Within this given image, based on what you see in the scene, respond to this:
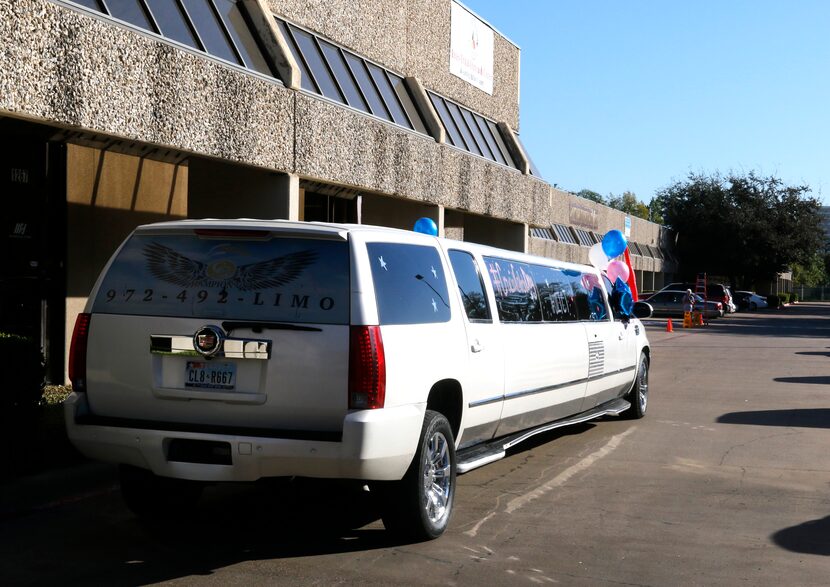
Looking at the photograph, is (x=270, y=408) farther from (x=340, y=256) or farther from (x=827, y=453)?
(x=827, y=453)

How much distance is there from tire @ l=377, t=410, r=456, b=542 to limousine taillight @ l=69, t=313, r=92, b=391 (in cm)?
197

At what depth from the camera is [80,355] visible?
6383 mm

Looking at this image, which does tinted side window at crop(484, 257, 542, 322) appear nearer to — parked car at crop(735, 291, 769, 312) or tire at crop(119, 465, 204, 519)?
tire at crop(119, 465, 204, 519)

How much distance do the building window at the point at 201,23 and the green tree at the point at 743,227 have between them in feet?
205

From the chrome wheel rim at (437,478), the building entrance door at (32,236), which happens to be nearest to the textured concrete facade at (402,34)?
the building entrance door at (32,236)

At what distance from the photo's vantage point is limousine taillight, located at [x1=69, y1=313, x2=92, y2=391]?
6.37 m

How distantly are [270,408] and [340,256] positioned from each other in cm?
98

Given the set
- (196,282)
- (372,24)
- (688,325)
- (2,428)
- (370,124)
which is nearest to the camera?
(196,282)

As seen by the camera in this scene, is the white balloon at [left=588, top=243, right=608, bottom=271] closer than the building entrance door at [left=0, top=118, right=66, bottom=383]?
No

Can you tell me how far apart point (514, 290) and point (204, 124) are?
651cm

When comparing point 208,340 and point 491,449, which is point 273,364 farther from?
point 491,449

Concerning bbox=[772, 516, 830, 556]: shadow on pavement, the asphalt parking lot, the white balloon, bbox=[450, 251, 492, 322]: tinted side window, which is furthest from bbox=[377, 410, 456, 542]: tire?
the white balloon

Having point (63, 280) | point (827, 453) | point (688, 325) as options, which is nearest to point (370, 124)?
point (63, 280)

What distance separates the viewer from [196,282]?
6.23 metres
